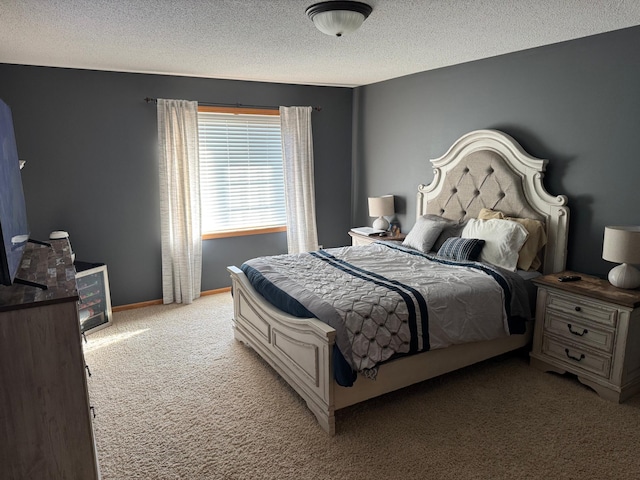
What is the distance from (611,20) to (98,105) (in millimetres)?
4068

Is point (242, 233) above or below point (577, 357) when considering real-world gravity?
above

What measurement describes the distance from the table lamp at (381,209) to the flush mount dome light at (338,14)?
2521 mm

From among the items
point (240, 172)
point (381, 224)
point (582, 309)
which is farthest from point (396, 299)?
point (240, 172)

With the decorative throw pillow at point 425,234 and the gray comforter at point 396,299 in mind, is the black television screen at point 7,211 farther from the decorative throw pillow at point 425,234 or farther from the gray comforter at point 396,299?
the decorative throw pillow at point 425,234

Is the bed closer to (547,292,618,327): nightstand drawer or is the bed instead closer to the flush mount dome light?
(547,292,618,327): nightstand drawer

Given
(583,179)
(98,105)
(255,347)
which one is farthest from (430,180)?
(98,105)

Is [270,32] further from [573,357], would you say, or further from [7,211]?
[573,357]

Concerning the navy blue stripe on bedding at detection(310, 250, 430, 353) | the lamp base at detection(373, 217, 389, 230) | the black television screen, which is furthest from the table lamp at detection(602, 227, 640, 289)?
the black television screen

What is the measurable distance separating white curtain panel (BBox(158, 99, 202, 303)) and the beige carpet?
49.9 inches

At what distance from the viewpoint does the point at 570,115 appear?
10.6ft

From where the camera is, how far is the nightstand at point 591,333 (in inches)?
103

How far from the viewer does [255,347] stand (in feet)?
10.8

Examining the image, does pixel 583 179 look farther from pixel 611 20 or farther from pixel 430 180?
pixel 430 180

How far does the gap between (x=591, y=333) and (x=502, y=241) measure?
0.86 meters
